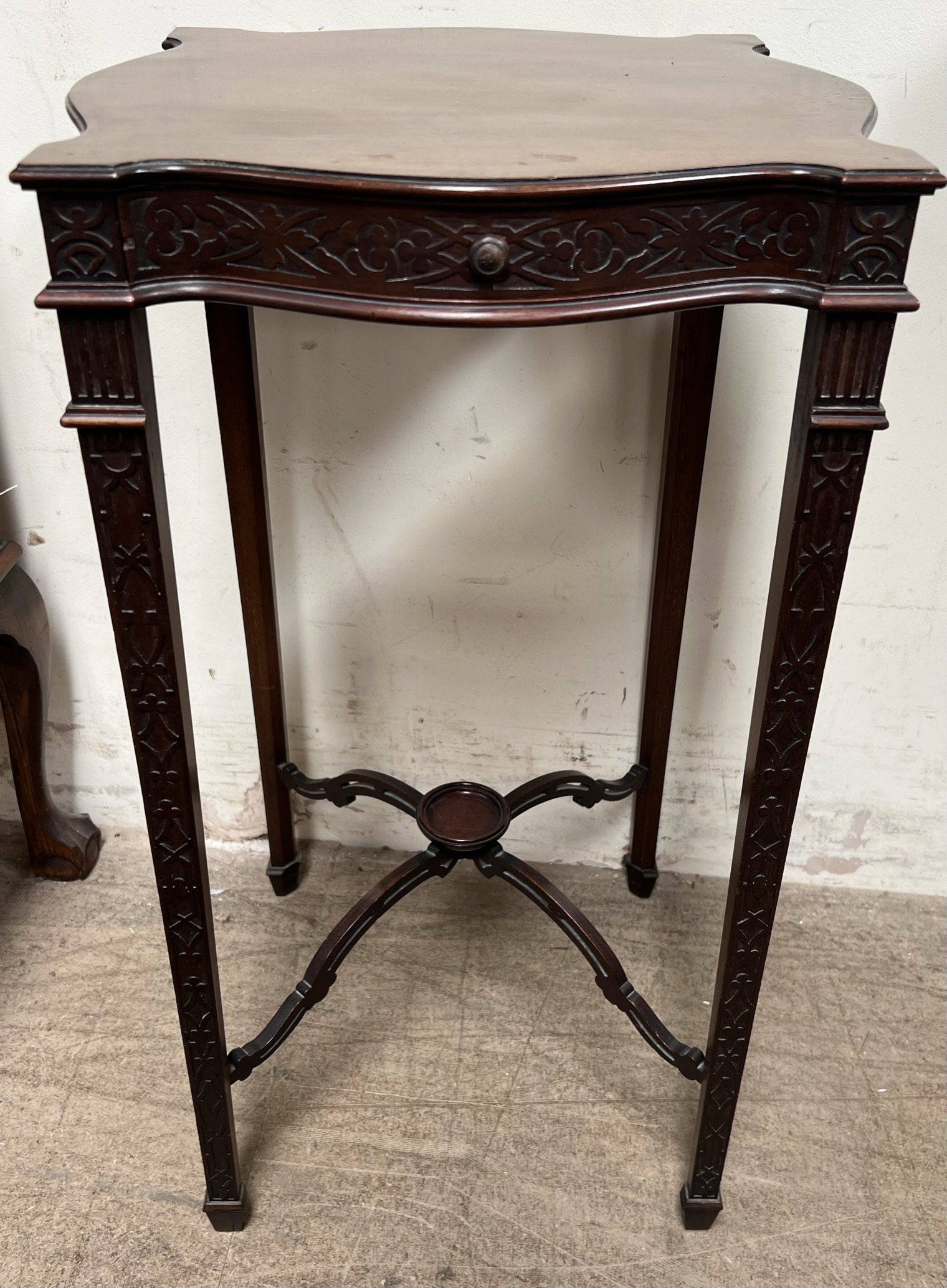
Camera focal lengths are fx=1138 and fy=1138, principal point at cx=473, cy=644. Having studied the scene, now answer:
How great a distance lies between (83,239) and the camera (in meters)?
0.64

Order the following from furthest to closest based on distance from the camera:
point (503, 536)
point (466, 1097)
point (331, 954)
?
point (503, 536)
point (466, 1097)
point (331, 954)

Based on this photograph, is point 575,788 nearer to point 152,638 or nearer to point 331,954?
point 331,954

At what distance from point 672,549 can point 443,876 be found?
1.34ft

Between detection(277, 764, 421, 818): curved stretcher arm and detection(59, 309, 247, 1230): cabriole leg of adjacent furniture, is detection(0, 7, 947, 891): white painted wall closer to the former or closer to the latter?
detection(277, 764, 421, 818): curved stretcher arm

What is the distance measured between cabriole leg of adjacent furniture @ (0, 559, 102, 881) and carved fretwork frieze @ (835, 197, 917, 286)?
93 centimetres

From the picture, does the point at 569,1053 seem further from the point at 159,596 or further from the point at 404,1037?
the point at 159,596

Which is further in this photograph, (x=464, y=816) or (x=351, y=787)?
(x=351, y=787)

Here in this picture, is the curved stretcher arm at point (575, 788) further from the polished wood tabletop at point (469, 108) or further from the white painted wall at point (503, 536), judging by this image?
the polished wood tabletop at point (469, 108)

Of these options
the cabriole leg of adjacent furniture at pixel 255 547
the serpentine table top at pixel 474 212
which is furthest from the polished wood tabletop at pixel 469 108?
the cabriole leg of adjacent furniture at pixel 255 547

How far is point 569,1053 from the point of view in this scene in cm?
120

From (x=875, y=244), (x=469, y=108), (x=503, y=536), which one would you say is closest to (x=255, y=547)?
(x=503, y=536)

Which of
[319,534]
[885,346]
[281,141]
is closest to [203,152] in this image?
[281,141]

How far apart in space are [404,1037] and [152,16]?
104 centimetres

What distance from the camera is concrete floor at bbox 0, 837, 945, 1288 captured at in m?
1.01
